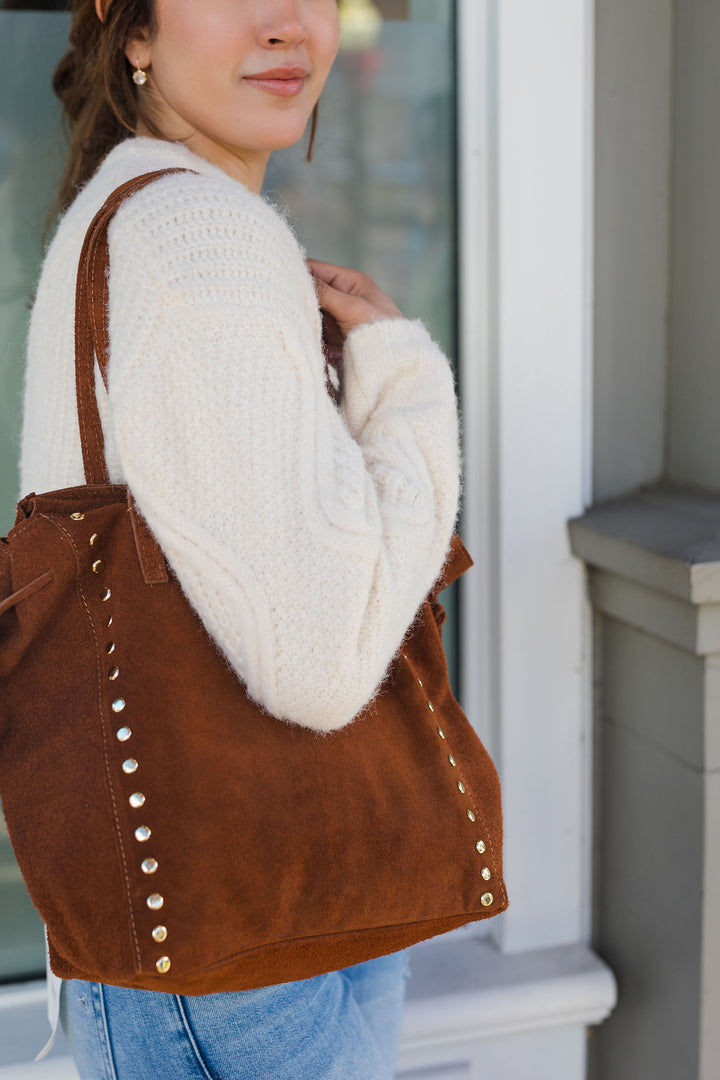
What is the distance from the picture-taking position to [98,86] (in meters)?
1.03

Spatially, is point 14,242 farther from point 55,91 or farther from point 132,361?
point 132,361

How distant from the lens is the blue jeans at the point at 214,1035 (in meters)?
0.80

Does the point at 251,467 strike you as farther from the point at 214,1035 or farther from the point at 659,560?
the point at 659,560

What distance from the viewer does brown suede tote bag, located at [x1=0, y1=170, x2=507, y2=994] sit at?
0.69m

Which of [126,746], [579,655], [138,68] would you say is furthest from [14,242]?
[579,655]

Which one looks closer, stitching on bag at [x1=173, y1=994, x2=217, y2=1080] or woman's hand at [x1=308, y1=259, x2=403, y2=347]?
stitching on bag at [x1=173, y1=994, x2=217, y2=1080]

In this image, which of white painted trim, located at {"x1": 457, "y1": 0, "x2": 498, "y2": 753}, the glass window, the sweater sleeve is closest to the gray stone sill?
white painted trim, located at {"x1": 457, "y1": 0, "x2": 498, "y2": 753}

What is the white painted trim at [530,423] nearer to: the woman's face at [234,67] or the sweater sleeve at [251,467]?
the woman's face at [234,67]

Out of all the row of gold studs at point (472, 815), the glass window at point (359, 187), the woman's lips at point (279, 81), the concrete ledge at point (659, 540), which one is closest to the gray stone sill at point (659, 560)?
the concrete ledge at point (659, 540)

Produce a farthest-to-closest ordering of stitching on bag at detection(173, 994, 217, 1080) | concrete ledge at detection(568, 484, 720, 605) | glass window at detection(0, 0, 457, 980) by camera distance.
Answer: glass window at detection(0, 0, 457, 980) → concrete ledge at detection(568, 484, 720, 605) → stitching on bag at detection(173, 994, 217, 1080)

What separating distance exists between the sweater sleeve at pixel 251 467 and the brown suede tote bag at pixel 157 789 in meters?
0.04

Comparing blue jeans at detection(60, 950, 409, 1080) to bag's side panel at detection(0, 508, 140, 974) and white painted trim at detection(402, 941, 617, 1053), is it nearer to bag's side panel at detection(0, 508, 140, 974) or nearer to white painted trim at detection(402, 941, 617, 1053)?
bag's side panel at detection(0, 508, 140, 974)

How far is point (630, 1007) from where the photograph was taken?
1.54 metres

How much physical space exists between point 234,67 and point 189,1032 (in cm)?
85
